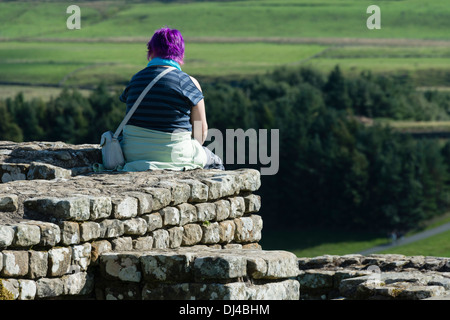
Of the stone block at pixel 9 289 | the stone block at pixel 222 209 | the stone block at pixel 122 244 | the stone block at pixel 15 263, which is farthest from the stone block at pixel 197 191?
the stone block at pixel 9 289

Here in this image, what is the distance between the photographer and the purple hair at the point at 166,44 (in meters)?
11.9

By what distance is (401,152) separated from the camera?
102000 millimetres

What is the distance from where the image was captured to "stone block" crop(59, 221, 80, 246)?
8.78m

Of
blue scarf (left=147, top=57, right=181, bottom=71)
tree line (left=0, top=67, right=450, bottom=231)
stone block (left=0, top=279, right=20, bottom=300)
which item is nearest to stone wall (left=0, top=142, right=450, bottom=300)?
stone block (left=0, top=279, right=20, bottom=300)

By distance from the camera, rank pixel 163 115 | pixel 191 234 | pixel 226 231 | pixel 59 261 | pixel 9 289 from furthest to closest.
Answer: pixel 163 115, pixel 226 231, pixel 191 234, pixel 59 261, pixel 9 289

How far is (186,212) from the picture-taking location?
34.4 feet

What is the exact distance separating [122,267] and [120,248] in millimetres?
552

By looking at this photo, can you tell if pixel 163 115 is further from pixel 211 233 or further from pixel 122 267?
pixel 122 267

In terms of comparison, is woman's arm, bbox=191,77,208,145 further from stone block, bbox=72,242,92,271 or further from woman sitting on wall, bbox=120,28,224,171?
stone block, bbox=72,242,92,271

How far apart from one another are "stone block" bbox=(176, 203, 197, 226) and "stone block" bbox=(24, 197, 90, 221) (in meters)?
1.60

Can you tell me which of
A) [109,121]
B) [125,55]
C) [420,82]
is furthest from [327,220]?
[125,55]

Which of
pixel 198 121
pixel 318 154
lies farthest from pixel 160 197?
pixel 318 154

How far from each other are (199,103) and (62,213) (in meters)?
3.52

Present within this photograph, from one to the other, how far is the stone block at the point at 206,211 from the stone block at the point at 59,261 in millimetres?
2254
